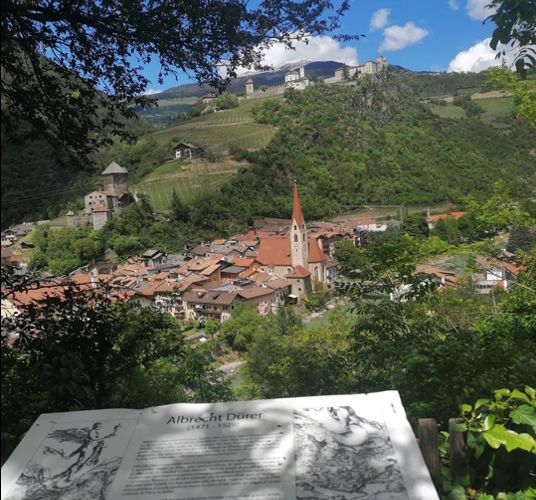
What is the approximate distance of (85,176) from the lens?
2.70 meters

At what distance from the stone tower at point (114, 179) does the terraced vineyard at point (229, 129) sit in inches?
354

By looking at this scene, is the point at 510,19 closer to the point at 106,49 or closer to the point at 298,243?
the point at 106,49

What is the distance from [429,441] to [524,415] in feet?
1.02

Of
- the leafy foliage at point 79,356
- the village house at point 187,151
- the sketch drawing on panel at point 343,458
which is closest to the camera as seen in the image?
the sketch drawing on panel at point 343,458

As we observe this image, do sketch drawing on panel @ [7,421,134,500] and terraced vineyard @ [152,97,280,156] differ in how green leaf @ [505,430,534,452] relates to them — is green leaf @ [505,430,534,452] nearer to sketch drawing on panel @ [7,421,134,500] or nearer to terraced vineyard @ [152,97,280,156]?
sketch drawing on panel @ [7,421,134,500]

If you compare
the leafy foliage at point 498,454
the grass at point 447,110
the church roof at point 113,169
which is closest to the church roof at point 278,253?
the church roof at point 113,169

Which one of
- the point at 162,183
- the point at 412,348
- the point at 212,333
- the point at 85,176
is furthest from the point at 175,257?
the point at 412,348

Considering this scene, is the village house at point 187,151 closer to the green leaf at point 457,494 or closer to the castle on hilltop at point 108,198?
the castle on hilltop at point 108,198

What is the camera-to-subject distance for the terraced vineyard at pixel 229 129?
1540cm

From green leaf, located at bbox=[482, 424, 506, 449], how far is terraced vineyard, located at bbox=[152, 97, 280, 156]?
1280 centimetres

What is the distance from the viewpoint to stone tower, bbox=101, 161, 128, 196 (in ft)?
13.5

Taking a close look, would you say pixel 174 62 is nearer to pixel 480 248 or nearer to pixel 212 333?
pixel 480 248

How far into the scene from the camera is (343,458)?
47.3 inches

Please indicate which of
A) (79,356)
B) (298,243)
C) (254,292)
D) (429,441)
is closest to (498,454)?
(429,441)
